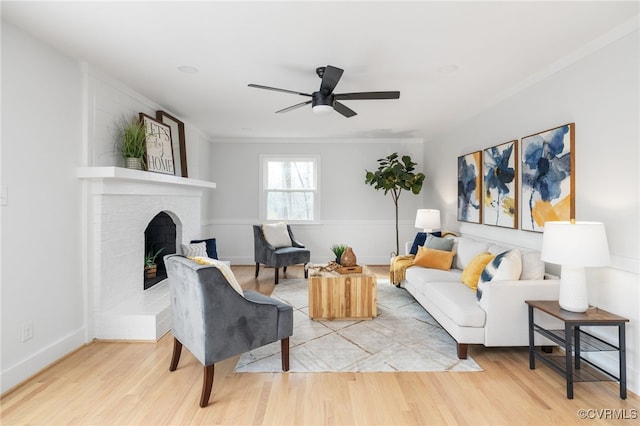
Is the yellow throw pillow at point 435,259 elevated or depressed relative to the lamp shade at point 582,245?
depressed

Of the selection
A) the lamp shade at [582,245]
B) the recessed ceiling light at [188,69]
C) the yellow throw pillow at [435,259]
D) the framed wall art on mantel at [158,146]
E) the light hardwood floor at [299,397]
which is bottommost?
the light hardwood floor at [299,397]

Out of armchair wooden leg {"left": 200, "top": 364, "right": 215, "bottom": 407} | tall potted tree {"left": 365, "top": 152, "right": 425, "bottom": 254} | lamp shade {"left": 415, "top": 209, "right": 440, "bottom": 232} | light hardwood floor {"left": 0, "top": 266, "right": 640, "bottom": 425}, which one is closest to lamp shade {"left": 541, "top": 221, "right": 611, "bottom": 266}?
light hardwood floor {"left": 0, "top": 266, "right": 640, "bottom": 425}

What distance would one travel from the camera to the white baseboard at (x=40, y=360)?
218 cm

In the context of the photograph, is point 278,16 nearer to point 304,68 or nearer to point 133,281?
point 304,68

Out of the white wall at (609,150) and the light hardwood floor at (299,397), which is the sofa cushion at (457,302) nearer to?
the light hardwood floor at (299,397)

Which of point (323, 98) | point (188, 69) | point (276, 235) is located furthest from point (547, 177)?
point (276, 235)

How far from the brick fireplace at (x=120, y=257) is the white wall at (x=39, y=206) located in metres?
0.12

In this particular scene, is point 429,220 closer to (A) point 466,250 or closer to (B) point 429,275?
(A) point 466,250

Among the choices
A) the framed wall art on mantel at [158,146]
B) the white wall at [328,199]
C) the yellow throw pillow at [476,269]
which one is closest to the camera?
the yellow throw pillow at [476,269]

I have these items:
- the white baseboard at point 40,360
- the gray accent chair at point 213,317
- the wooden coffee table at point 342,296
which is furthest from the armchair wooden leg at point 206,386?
the wooden coffee table at point 342,296

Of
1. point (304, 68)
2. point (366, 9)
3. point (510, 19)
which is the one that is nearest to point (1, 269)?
point (304, 68)

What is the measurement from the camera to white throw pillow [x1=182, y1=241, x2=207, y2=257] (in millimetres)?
4207

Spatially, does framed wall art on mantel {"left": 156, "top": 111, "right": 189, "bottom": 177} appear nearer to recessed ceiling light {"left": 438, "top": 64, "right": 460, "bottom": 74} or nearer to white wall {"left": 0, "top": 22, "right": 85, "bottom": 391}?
white wall {"left": 0, "top": 22, "right": 85, "bottom": 391}

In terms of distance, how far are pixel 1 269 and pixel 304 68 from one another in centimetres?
268
